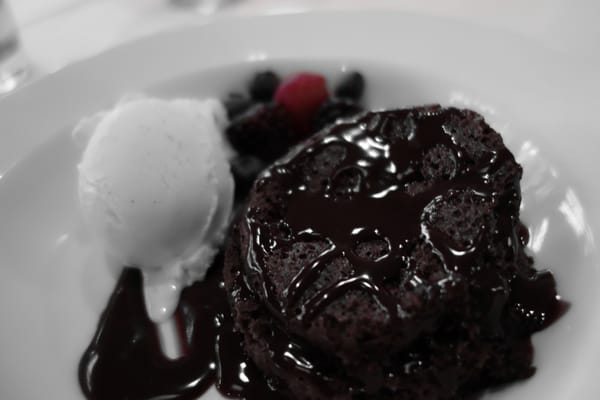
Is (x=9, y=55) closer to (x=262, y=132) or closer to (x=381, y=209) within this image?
(x=262, y=132)

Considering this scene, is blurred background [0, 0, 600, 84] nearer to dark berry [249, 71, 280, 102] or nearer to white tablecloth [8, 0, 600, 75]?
white tablecloth [8, 0, 600, 75]

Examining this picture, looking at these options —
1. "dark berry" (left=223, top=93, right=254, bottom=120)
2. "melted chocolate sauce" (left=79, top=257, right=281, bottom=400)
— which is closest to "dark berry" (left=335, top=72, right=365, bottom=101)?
"dark berry" (left=223, top=93, right=254, bottom=120)

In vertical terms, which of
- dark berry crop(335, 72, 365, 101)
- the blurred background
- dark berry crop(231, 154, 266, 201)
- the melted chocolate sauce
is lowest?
the melted chocolate sauce

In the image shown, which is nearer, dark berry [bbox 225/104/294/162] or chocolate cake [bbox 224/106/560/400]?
chocolate cake [bbox 224/106/560/400]

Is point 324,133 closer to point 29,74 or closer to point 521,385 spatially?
point 521,385

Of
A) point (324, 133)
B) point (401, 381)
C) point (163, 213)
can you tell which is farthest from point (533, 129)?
point (163, 213)

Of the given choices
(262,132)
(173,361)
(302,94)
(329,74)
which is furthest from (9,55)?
(173,361)
